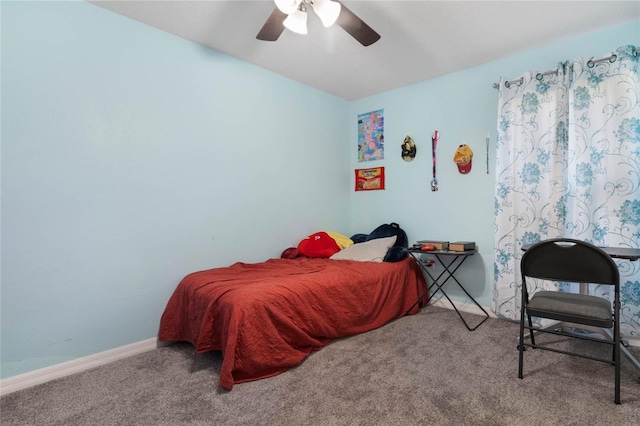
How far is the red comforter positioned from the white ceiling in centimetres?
179

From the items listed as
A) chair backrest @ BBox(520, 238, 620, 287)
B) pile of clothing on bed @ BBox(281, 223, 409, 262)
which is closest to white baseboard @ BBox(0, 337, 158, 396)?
pile of clothing on bed @ BBox(281, 223, 409, 262)

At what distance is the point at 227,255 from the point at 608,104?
9.97ft

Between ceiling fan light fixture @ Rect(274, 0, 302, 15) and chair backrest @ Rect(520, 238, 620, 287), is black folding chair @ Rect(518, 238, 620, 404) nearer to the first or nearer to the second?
chair backrest @ Rect(520, 238, 620, 287)

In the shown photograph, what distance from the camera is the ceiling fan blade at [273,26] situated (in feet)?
5.98

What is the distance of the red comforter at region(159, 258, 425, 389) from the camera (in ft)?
5.99

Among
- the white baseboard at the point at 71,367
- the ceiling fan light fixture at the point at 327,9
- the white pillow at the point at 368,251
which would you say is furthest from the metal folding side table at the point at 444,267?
the white baseboard at the point at 71,367

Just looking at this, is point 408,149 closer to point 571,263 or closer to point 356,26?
point 356,26

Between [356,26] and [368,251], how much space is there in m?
1.90

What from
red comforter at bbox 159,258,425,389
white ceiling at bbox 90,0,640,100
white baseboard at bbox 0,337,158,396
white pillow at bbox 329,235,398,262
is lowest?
white baseboard at bbox 0,337,158,396

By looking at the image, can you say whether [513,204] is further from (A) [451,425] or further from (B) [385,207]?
(A) [451,425]

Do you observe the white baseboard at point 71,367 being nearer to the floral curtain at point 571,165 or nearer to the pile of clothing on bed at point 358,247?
the pile of clothing on bed at point 358,247

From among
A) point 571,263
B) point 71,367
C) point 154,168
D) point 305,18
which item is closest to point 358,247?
point 571,263

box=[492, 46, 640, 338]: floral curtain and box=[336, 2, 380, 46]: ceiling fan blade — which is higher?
box=[336, 2, 380, 46]: ceiling fan blade

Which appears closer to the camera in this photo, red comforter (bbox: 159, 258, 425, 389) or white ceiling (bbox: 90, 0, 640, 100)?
red comforter (bbox: 159, 258, 425, 389)
